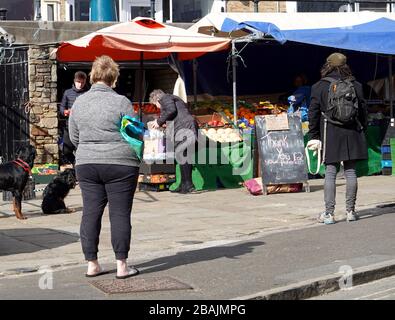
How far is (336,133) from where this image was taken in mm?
9680

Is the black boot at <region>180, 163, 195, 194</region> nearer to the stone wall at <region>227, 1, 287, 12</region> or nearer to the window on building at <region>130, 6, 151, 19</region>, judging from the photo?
the window on building at <region>130, 6, 151, 19</region>

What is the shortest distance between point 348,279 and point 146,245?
8.87ft

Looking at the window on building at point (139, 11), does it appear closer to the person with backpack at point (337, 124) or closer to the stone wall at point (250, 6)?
the stone wall at point (250, 6)

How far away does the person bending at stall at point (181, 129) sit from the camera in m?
13.5

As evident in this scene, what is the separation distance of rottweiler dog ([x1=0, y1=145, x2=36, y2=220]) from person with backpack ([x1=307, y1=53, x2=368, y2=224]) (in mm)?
3809

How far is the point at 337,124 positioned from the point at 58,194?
4.03 metres

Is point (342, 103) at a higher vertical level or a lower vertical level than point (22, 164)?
higher

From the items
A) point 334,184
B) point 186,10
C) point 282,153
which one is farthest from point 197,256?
point 186,10

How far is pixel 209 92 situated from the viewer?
53.6ft

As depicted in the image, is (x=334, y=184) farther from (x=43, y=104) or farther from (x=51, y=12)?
(x=51, y=12)

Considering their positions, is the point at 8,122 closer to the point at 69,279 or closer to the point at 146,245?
the point at 146,245

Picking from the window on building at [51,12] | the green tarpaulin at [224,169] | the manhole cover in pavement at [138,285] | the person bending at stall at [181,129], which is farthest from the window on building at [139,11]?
the manhole cover in pavement at [138,285]

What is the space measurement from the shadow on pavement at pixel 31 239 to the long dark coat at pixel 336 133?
312 cm

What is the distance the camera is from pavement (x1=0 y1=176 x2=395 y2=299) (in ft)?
22.7
